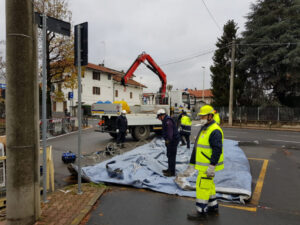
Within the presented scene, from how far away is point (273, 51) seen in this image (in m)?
21.4

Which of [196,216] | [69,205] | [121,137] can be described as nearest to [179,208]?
[196,216]

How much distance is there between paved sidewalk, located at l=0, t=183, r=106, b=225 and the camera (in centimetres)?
339

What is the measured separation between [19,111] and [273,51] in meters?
23.8

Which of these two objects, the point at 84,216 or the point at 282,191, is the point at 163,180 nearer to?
the point at 84,216

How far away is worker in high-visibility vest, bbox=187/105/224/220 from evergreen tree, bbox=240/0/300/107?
20428 mm

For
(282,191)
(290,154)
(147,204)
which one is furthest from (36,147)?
(290,154)

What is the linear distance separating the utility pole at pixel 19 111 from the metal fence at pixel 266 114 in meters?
23.2

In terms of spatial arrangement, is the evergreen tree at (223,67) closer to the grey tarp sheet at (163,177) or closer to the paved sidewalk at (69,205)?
the grey tarp sheet at (163,177)

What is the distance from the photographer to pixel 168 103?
43.4 feet

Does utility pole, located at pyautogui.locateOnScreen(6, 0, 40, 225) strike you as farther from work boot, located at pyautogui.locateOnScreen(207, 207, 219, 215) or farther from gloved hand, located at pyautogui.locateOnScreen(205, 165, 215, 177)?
work boot, located at pyautogui.locateOnScreen(207, 207, 219, 215)

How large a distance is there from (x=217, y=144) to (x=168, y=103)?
384 inches

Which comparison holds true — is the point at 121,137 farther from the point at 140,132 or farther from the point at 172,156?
the point at 172,156

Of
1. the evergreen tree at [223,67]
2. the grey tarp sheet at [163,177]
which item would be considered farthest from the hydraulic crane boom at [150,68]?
the evergreen tree at [223,67]

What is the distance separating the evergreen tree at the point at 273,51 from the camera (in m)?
20.7
